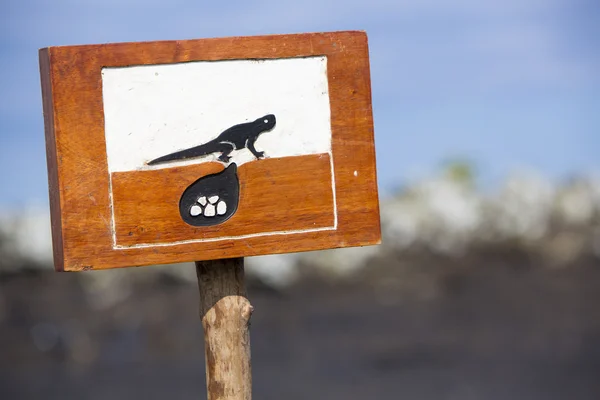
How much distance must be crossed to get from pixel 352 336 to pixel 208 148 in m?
4.49

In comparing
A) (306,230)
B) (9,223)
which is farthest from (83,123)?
(9,223)

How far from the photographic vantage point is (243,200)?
250cm

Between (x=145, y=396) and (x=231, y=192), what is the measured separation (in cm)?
367

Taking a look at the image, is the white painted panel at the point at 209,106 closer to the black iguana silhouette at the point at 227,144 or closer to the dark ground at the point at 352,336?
the black iguana silhouette at the point at 227,144

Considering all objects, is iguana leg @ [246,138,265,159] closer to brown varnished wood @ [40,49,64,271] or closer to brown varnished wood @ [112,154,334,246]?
brown varnished wood @ [112,154,334,246]

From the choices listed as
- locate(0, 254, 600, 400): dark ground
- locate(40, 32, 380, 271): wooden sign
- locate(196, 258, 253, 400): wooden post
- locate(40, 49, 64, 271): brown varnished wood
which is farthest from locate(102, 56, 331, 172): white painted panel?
locate(0, 254, 600, 400): dark ground

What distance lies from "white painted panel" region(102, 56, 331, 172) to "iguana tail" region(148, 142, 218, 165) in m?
0.01

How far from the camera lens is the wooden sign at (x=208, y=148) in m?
2.40

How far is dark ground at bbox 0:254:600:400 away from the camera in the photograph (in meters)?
5.95

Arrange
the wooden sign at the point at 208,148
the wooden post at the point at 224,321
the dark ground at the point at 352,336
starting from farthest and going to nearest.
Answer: the dark ground at the point at 352,336 < the wooden post at the point at 224,321 < the wooden sign at the point at 208,148

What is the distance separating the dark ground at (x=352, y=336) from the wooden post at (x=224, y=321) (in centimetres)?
310

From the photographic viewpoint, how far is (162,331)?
7090 millimetres

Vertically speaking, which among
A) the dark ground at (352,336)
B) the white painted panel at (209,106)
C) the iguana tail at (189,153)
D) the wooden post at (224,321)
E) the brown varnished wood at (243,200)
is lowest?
the dark ground at (352,336)

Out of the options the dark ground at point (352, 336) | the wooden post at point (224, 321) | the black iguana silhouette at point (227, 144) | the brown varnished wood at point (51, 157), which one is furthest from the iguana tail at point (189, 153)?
the dark ground at point (352, 336)
